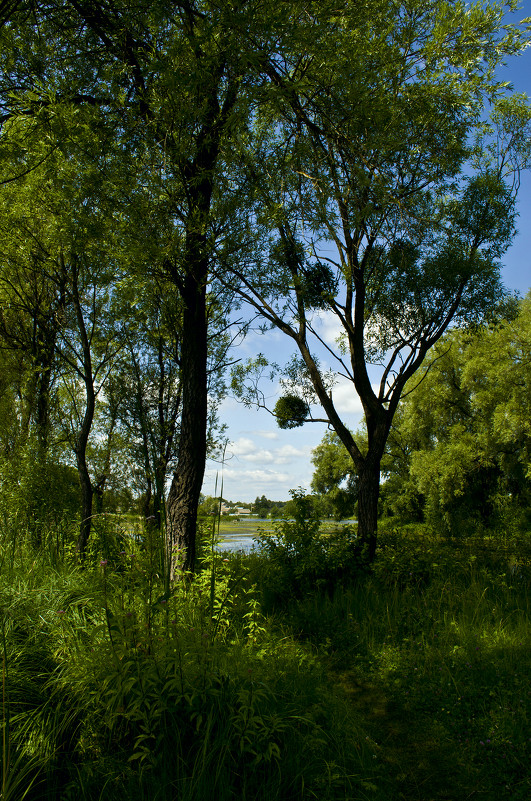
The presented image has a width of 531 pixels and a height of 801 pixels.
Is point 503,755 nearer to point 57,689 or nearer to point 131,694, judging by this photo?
point 131,694

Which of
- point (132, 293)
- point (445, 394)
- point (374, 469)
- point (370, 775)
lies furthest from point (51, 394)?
point (445, 394)

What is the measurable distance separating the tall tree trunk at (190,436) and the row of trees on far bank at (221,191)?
3 cm

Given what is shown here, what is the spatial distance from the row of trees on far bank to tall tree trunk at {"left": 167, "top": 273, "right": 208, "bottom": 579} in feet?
0.09

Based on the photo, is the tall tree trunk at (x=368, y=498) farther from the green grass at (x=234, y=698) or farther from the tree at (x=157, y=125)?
the tree at (x=157, y=125)

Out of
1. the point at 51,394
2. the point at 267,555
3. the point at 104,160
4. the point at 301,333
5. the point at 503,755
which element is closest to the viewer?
the point at 503,755

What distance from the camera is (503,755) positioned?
3.55m

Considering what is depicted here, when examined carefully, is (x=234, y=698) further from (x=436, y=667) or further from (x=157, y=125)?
(x=157, y=125)

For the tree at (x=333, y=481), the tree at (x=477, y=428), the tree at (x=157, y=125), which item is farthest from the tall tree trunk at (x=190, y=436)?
the tree at (x=333, y=481)

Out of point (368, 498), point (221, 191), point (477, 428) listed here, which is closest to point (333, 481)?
point (477, 428)

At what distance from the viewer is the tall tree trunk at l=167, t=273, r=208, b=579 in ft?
19.8

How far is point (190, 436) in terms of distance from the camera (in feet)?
20.6

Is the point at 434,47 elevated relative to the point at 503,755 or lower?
elevated

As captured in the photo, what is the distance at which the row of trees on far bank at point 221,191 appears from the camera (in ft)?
16.1

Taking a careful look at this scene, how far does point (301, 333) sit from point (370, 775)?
8.05m
